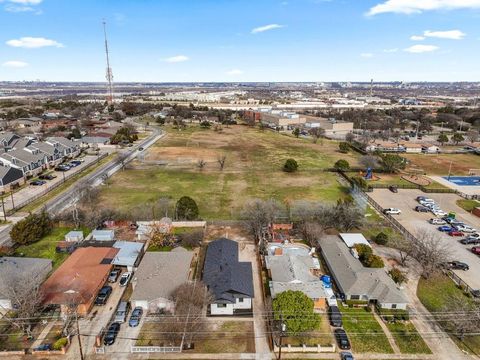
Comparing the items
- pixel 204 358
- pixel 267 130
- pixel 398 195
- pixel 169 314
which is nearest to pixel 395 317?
pixel 204 358

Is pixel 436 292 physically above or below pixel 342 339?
below

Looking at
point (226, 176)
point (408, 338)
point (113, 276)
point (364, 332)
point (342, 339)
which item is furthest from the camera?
point (226, 176)

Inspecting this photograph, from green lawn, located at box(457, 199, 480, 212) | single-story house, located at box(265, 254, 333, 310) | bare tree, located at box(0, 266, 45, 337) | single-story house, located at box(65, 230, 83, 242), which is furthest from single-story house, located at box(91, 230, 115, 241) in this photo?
green lawn, located at box(457, 199, 480, 212)

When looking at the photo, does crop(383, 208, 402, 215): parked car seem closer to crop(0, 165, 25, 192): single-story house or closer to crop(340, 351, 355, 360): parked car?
crop(340, 351, 355, 360): parked car

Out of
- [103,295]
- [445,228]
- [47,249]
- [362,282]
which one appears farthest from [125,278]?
[445,228]

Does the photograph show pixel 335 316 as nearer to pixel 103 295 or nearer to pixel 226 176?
pixel 103 295

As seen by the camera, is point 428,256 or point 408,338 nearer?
point 408,338

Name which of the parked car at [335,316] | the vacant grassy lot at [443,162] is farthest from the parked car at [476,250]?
the vacant grassy lot at [443,162]
